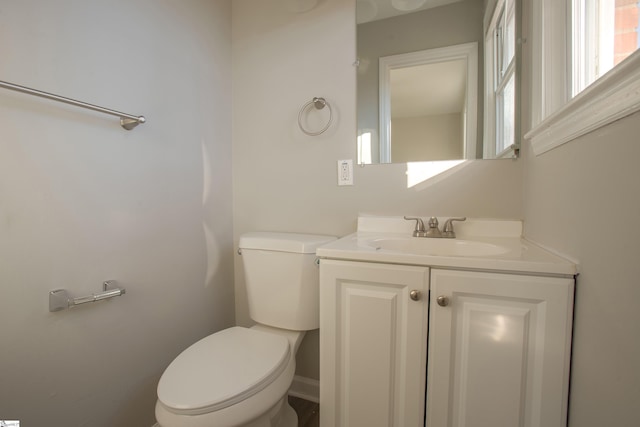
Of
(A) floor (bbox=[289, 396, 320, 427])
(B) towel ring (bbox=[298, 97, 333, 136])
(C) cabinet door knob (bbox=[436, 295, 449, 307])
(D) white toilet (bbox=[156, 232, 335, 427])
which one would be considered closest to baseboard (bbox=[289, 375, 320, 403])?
(A) floor (bbox=[289, 396, 320, 427])

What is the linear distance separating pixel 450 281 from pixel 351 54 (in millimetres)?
1100

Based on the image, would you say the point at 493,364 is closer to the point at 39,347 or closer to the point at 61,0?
the point at 39,347

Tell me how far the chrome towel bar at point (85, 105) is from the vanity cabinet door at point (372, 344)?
0.87 m

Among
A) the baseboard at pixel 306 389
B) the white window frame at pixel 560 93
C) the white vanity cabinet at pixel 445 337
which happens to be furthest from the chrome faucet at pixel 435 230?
the baseboard at pixel 306 389

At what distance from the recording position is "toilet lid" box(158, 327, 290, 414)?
2.54 ft

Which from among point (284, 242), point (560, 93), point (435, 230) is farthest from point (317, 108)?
point (560, 93)

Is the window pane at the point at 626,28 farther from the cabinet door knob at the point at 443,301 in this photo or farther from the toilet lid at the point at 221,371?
the toilet lid at the point at 221,371

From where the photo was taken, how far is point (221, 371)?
34.8 inches

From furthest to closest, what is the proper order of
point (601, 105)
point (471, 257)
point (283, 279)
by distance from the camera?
point (283, 279) < point (471, 257) < point (601, 105)

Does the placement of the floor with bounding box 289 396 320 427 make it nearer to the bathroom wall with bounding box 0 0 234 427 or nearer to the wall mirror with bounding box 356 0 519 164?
the bathroom wall with bounding box 0 0 234 427

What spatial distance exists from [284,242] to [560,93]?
3.45ft

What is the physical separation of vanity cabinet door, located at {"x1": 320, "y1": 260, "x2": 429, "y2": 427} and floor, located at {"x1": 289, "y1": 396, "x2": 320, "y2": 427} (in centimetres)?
43

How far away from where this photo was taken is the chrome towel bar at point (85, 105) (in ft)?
2.40

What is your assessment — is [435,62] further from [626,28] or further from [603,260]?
[603,260]
